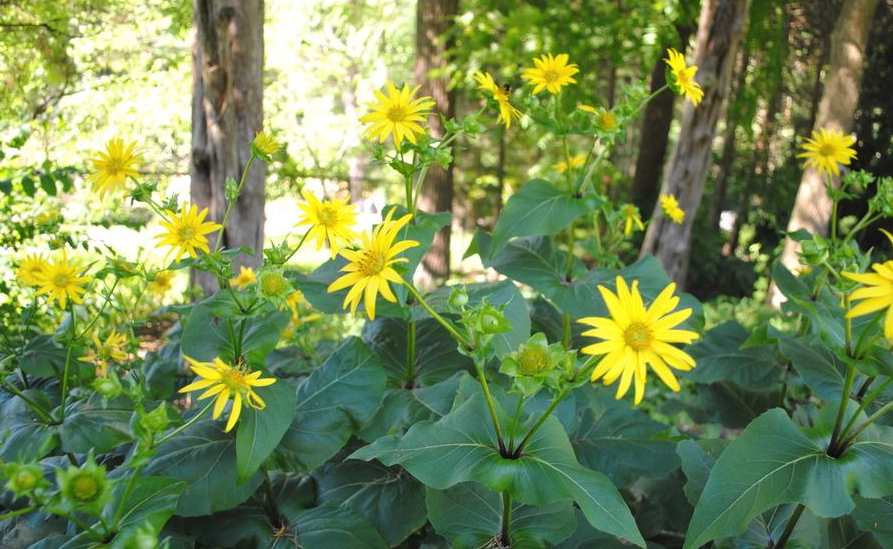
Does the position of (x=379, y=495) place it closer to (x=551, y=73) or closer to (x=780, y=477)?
(x=780, y=477)

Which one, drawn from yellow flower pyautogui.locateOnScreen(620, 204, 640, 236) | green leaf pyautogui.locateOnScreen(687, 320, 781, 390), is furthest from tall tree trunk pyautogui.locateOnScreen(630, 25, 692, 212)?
green leaf pyautogui.locateOnScreen(687, 320, 781, 390)

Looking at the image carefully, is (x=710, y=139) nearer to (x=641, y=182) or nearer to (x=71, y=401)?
(x=641, y=182)

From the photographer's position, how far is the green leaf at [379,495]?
1.41 metres

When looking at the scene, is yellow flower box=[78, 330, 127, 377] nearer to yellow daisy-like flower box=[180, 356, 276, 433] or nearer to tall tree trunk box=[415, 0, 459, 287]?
yellow daisy-like flower box=[180, 356, 276, 433]

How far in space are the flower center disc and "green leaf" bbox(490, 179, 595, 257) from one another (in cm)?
71

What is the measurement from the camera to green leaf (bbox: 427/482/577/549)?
3.92 ft

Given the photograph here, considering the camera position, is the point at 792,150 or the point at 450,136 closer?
the point at 450,136

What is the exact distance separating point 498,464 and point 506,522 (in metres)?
0.17

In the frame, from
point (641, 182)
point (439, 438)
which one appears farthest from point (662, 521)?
point (641, 182)

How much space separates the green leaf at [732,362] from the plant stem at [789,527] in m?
0.69

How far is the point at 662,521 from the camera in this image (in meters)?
1.63

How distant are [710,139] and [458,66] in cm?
289

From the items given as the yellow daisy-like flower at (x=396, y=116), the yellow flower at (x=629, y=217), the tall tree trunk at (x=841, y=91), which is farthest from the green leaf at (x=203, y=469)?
the tall tree trunk at (x=841, y=91)

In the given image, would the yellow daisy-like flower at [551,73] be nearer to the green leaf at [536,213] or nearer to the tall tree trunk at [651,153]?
the green leaf at [536,213]
